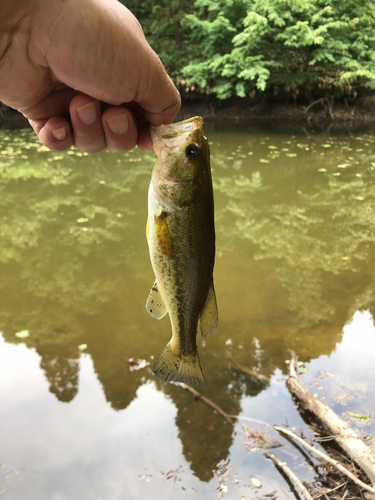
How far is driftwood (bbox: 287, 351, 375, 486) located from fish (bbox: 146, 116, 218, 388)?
1628mm

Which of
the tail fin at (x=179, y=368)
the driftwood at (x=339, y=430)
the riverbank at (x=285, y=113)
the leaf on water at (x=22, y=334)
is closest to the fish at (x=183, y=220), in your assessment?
the tail fin at (x=179, y=368)

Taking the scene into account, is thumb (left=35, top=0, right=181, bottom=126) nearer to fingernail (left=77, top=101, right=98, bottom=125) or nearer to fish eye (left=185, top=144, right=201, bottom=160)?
fingernail (left=77, top=101, right=98, bottom=125)

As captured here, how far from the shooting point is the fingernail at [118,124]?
171cm

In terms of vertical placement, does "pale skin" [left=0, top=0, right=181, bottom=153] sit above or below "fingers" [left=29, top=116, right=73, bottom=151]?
above

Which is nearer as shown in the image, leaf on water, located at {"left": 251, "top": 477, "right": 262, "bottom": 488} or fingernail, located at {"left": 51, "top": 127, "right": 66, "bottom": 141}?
fingernail, located at {"left": 51, "top": 127, "right": 66, "bottom": 141}

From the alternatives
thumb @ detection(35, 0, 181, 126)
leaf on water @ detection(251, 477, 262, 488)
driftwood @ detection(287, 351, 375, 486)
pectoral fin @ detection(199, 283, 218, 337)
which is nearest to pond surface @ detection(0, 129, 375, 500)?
leaf on water @ detection(251, 477, 262, 488)

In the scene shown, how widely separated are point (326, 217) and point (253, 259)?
78.0 inches

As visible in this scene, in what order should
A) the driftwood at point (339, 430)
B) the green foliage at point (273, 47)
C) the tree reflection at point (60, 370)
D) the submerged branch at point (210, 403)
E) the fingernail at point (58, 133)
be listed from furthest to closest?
the green foliage at point (273, 47) → the tree reflection at point (60, 370) → the submerged branch at point (210, 403) → the driftwood at point (339, 430) → the fingernail at point (58, 133)

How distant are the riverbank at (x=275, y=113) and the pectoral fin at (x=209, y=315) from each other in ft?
48.4

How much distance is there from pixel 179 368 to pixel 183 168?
798 mm

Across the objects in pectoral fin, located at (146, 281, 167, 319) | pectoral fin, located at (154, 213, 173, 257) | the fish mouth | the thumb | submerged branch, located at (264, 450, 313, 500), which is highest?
the thumb

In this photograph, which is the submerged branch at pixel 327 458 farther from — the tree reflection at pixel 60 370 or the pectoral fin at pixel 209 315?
the tree reflection at pixel 60 370

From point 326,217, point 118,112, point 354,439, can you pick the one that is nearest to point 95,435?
point 354,439

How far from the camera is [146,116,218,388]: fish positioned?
55.6 inches
